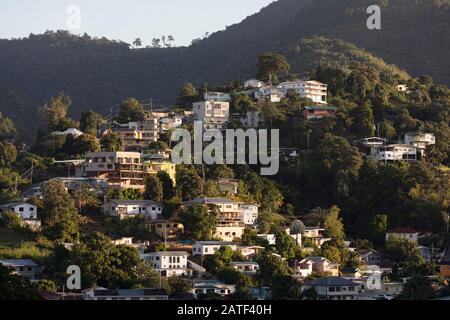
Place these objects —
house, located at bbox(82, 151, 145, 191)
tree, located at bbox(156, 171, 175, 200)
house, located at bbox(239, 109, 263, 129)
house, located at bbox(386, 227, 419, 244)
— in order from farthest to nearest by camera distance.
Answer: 1. house, located at bbox(239, 109, 263, 129)
2. house, located at bbox(82, 151, 145, 191)
3. tree, located at bbox(156, 171, 175, 200)
4. house, located at bbox(386, 227, 419, 244)

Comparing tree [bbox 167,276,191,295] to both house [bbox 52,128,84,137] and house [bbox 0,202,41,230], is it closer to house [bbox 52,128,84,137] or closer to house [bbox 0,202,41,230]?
house [bbox 0,202,41,230]

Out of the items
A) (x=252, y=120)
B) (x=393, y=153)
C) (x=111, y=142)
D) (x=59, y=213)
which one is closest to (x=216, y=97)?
(x=252, y=120)

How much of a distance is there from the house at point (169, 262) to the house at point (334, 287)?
406 cm

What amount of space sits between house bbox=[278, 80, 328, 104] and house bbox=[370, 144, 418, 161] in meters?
6.33

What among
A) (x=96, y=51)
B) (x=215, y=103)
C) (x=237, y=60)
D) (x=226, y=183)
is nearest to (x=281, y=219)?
(x=226, y=183)

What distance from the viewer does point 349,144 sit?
183ft

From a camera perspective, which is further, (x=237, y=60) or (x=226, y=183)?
(x=237, y=60)

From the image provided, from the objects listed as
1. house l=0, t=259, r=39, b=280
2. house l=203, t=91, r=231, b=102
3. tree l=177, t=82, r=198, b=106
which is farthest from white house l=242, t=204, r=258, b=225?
tree l=177, t=82, r=198, b=106

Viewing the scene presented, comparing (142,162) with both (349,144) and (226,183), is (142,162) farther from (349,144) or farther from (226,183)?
(349,144)

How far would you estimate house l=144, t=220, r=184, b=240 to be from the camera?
153 ft

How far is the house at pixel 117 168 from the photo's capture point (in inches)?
1996

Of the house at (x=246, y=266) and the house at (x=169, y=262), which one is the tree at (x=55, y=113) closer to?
the house at (x=169, y=262)

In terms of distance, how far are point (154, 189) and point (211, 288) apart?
30.6 feet

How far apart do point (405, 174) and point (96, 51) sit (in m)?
59.4
